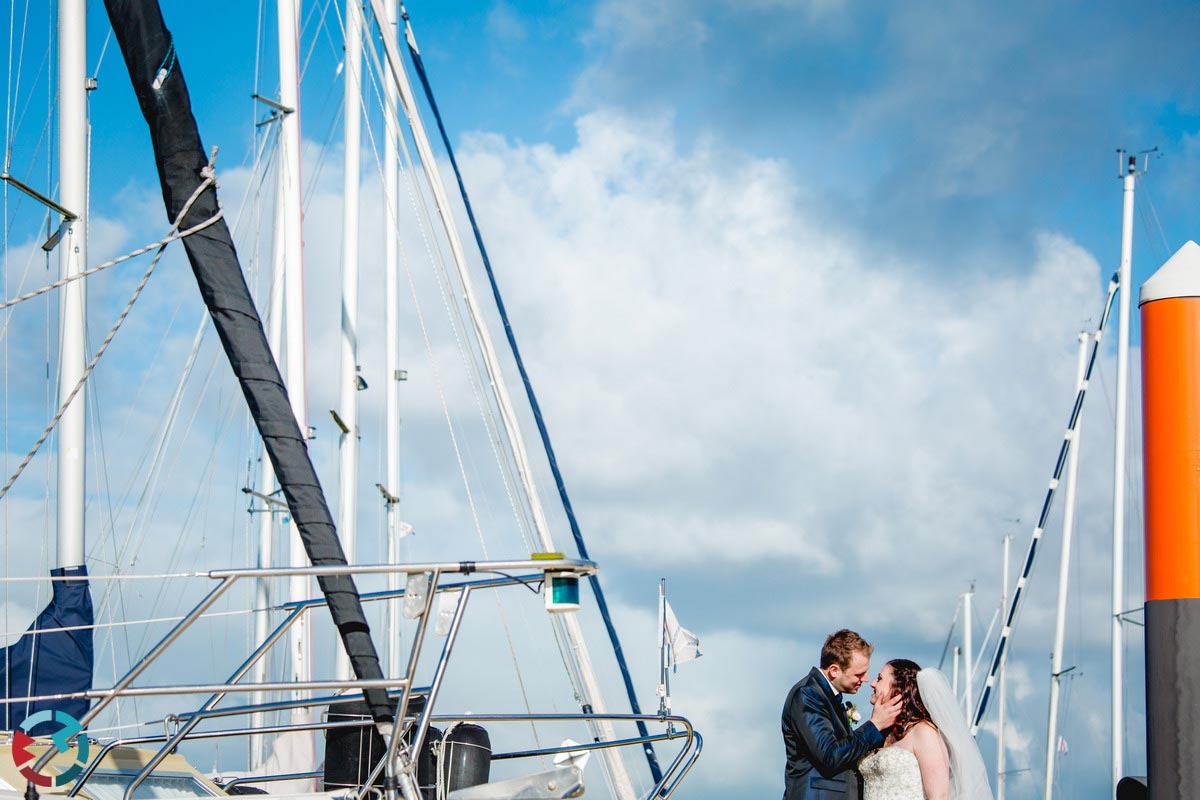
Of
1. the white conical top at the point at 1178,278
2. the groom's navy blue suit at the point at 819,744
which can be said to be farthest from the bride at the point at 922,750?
the white conical top at the point at 1178,278

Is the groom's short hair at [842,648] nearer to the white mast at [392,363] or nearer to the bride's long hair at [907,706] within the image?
the bride's long hair at [907,706]

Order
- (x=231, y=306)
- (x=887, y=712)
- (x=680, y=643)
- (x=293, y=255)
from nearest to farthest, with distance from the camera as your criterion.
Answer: (x=231, y=306) → (x=887, y=712) → (x=680, y=643) → (x=293, y=255)

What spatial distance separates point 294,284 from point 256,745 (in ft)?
15.8


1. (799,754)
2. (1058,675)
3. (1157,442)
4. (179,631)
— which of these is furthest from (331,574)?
(1058,675)

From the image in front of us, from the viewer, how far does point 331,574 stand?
589 cm

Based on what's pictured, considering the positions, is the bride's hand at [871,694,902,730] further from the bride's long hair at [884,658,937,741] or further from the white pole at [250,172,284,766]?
the white pole at [250,172,284,766]

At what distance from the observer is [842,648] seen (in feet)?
22.0

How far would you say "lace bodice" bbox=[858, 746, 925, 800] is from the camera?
21.6 ft

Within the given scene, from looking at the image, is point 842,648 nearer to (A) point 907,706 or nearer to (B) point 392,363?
(A) point 907,706

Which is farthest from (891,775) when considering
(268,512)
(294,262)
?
(268,512)

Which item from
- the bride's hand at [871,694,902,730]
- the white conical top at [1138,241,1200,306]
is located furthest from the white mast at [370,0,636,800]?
the white conical top at [1138,241,1200,306]

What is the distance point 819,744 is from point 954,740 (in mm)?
907

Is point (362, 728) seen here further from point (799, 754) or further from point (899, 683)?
point (899, 683)

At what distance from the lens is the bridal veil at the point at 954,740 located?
6.75 meters
